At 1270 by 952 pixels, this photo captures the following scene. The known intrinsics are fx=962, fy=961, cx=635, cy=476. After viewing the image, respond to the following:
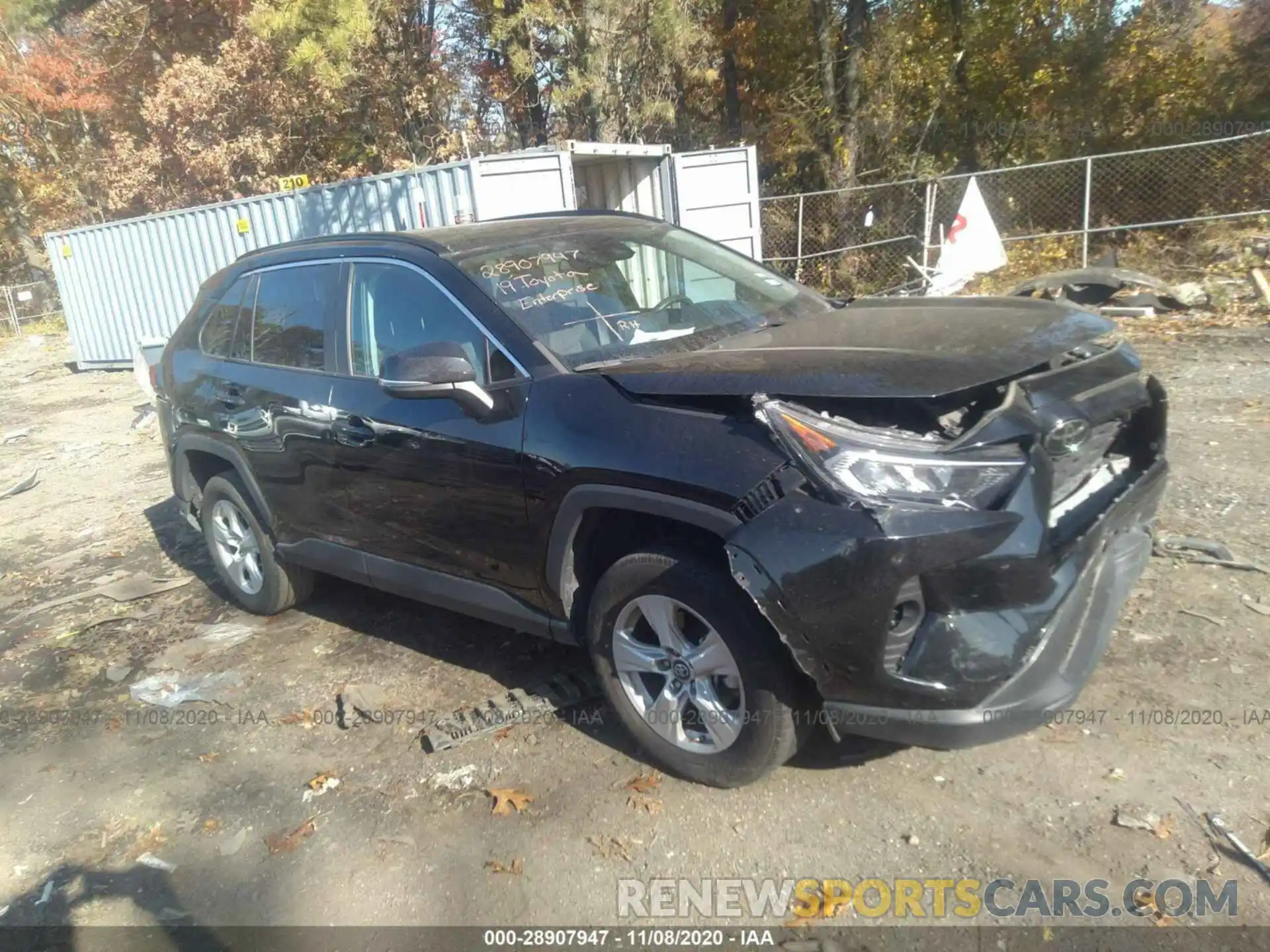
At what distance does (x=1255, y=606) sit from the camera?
4.04m

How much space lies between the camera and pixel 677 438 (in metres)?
3.01

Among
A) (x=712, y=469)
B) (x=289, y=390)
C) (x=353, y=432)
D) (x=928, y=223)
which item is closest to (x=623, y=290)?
(x=353, y=432)

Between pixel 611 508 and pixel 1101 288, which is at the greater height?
pixel 611 508

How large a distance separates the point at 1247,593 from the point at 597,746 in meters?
2.89

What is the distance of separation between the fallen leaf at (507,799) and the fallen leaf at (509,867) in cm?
25

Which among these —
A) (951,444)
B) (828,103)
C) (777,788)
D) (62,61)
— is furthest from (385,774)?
(62,61)

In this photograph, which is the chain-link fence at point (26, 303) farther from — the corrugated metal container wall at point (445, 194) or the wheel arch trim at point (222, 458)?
the wheel arch trim at point (222, 458)

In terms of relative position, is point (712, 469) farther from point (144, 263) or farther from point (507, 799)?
point (144, 263)

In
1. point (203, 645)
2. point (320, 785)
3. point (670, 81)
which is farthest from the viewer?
point (670, 81)

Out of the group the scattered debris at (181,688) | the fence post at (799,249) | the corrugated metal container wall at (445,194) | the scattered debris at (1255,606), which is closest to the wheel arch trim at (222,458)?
the scattered debris at (181,688)

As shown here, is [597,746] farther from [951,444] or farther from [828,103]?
[828,103]

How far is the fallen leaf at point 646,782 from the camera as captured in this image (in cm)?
335

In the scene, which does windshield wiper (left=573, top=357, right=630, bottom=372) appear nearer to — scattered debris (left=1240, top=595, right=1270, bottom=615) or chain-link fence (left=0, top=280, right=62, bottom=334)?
scattered debris (left=1240, top=595, right=1270, bottom=615)

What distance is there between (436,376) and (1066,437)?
2114mm
